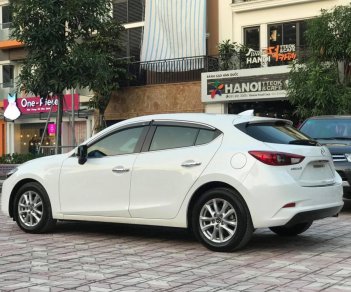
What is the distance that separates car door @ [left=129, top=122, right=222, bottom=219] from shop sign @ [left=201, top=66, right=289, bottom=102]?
577 inches

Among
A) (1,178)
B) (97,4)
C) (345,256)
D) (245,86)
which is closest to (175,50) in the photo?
(245,86)

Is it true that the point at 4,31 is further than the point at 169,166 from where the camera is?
Yes

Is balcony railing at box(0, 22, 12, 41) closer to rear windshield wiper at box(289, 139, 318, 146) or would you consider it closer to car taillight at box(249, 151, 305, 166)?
rear windshield wiper at box(289, 139, 318, 146)

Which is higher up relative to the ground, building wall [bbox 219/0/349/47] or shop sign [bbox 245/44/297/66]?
building wall [bbox 219/0/349/47]

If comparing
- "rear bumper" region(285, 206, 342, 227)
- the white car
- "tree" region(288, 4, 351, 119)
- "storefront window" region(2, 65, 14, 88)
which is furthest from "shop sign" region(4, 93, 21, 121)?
"rear bumper" region(285, 206, 342, 227)

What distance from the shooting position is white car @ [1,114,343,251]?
650 cm

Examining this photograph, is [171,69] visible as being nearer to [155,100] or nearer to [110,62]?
[155,100]

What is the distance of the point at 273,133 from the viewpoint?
23.0ft

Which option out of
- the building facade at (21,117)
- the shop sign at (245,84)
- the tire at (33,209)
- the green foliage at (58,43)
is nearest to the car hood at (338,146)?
the tire at (33,209)

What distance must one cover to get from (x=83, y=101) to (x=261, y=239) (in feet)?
74.3

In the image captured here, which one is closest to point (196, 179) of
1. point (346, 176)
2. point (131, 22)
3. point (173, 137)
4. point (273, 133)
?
point (173, 137)

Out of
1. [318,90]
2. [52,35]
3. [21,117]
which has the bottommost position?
[21,117]

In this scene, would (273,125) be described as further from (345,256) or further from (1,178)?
(1,178)

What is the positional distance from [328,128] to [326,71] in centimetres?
634
